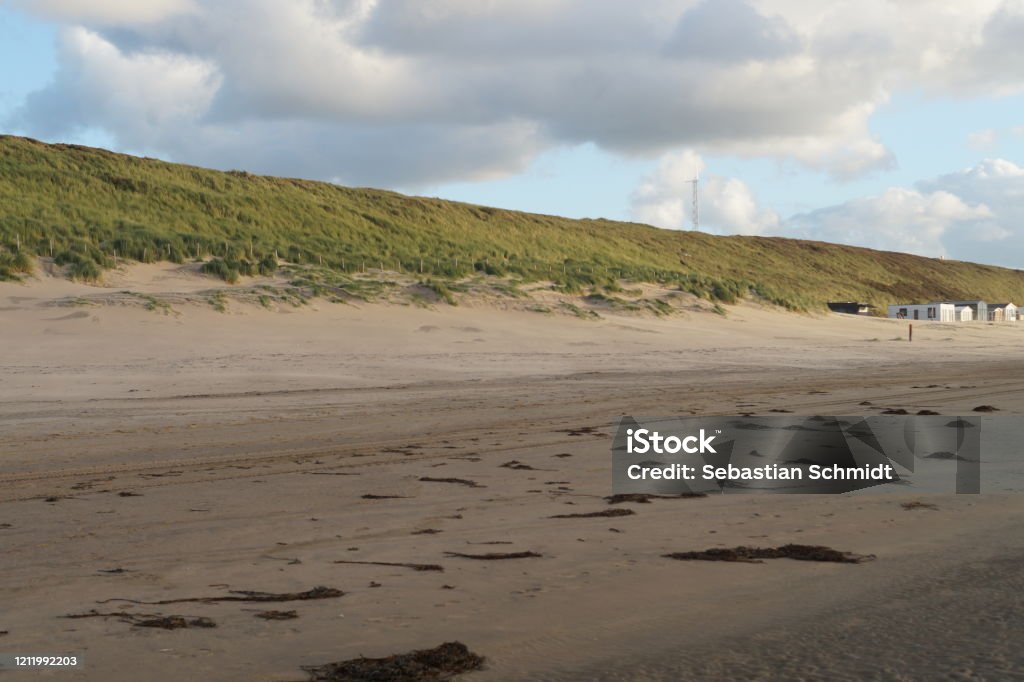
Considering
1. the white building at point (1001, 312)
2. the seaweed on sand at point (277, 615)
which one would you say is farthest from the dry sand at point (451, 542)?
the white building at point (1001, 312)

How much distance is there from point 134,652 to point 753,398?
1175 cm

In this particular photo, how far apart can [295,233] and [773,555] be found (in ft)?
130

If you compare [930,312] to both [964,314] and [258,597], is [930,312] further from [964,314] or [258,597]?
[258,597]

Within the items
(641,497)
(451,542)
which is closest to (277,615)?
(451,542)

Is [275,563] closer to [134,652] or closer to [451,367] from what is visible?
[134,652]

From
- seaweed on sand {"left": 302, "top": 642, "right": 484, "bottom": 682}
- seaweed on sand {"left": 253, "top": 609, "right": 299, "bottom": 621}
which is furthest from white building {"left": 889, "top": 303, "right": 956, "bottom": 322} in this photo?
seaweed on sand {"left": 302, "top": 642, "right": 484, "bottom": 682}

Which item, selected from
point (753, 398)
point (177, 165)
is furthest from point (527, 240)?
point (753, 398)

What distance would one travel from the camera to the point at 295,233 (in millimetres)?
43375

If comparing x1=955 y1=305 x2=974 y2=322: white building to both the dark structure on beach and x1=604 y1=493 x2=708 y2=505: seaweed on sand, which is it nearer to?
the dark structure on beach

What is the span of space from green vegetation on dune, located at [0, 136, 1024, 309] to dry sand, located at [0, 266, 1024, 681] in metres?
15.8

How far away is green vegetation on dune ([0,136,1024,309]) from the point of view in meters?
30.9

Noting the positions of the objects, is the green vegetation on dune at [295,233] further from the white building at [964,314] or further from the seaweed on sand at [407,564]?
the seaweed on sand at [407,564]

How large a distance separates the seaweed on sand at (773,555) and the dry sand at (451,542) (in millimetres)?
119

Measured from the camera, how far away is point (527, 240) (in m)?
60.0
